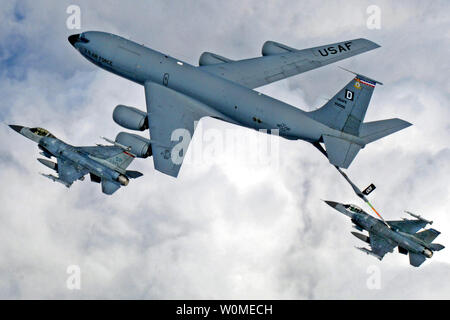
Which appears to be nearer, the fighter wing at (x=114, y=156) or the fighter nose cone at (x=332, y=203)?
the fighter wing at (x=114, y=156)

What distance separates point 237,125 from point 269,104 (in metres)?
3.58

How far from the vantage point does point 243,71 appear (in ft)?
175

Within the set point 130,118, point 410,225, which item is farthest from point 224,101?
point 410,225

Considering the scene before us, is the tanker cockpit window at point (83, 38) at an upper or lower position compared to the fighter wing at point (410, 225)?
upper

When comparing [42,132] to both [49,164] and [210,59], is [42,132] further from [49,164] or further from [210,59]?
[210,59]

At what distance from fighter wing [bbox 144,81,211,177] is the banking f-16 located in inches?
591

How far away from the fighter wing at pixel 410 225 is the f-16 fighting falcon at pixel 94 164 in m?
20.6

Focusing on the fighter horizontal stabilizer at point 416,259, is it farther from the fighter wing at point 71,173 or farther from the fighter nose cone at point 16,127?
the fighter nose cone at point 16,127

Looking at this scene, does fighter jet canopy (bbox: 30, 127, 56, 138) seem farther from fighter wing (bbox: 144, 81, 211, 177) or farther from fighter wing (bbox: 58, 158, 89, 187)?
fighter wing (bbox: 144, 81, 211, 177)

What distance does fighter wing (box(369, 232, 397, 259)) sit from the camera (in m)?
46.1

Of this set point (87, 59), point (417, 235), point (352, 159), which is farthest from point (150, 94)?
point (417, 235)

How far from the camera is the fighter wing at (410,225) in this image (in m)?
46.1

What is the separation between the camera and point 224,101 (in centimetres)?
4944

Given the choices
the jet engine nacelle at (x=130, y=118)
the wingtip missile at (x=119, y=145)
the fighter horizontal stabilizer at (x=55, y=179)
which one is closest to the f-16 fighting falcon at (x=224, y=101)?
the jet engine nacelle at (x=130, y=118)
